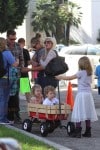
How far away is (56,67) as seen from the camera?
9.73 metres

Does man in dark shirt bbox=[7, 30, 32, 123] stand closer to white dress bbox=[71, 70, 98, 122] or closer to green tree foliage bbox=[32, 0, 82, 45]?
white dress bbox=[71, 70, 98, 122]

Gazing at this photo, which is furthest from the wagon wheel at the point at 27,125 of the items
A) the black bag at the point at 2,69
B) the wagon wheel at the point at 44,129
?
the black bag at the point at 2,69

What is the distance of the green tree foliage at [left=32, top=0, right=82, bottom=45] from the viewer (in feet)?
204

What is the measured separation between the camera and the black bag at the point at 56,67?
9.69 metres

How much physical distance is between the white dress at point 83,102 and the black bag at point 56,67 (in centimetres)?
36

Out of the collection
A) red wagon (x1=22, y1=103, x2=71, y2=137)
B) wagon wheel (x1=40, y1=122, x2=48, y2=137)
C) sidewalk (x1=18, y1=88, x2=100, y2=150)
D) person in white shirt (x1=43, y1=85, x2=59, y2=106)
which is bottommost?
sidewalk (x1=18, y1=88, x2=100, y2=150)

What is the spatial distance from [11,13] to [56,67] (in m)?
6.57

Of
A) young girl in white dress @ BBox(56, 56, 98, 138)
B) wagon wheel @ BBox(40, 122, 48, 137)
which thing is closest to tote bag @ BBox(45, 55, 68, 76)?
young girl in white dress @ BBox(56, 56, 98, 138)

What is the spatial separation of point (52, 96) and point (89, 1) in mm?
53394

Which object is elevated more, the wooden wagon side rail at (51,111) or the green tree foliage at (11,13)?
the green tree foliage at (11,13)

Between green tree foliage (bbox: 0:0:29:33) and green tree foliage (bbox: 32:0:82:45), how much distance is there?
44079mm

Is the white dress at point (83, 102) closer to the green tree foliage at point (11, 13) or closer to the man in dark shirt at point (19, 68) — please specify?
the man in dark shirt at point (19, 68)

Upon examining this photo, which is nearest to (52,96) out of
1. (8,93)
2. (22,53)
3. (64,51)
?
(8,93)

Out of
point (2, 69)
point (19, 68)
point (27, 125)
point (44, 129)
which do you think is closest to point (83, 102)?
point (44, 129)
